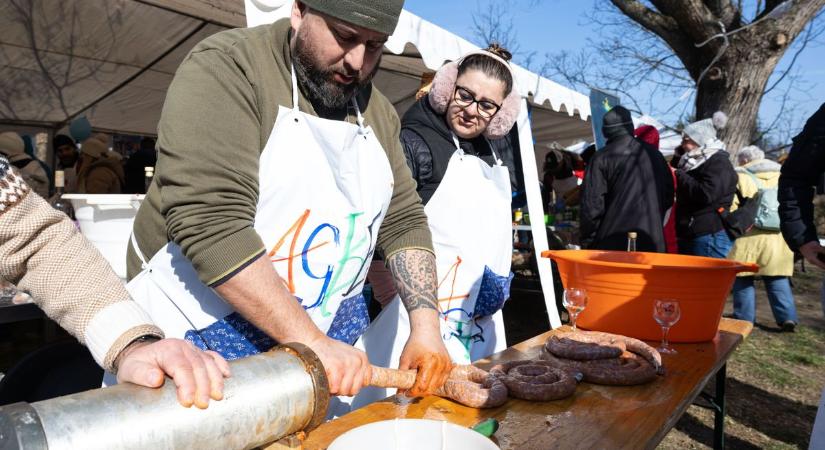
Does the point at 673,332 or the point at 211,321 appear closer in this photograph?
the point at 211,321

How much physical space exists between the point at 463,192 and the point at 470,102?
1.35 feet

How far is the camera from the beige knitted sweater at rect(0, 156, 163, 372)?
107 cm

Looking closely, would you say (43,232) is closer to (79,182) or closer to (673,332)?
(673,332)

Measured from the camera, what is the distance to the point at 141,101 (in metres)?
7.02

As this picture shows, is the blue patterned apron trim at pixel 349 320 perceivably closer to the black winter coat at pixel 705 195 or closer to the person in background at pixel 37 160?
the person in background at pixel 37 160

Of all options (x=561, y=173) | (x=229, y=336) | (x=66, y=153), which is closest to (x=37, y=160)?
(x=66, y=153)

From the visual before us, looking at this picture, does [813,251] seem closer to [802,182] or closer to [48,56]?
[802,182]

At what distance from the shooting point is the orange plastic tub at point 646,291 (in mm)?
2246

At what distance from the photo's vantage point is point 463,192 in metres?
2.65

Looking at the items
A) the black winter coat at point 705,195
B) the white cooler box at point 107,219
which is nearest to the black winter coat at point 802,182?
the black winter coat at point 705,195

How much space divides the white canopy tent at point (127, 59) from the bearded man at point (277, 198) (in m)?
1.99

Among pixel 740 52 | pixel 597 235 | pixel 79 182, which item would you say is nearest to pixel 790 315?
pixel 597 235

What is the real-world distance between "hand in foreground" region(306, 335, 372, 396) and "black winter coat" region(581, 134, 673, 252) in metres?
3.51

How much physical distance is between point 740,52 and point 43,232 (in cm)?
976
